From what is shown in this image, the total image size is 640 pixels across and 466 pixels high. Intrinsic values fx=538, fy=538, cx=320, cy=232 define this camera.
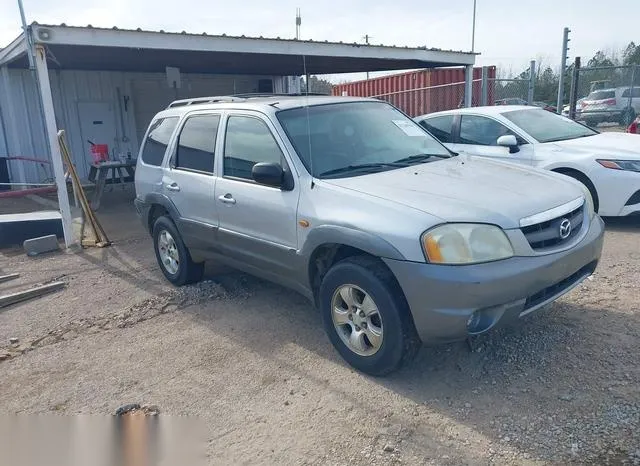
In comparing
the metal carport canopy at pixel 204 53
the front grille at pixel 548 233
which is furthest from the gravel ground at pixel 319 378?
the metal carport canopy at pixel 204 53

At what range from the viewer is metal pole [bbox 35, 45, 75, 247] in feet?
22.9

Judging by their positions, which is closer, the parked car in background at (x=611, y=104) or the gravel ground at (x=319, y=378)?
the gravel ground at (x=319, y=378)

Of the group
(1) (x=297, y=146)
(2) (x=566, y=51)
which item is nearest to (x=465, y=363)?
(1) (x=297, y=146)

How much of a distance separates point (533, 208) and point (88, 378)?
127 inches

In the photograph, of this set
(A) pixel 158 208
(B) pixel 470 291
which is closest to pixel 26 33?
(A) pixel 158 208

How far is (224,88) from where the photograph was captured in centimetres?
1620

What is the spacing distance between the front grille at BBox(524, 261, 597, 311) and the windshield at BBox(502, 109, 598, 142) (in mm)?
3961

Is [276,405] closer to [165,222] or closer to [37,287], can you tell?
[165,222]

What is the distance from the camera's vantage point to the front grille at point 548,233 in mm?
3234

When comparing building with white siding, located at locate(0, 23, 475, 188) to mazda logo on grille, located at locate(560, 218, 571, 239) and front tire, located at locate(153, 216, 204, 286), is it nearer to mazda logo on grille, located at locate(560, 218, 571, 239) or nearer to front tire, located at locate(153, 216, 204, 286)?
front tire, located at locate(153, 216, 204, 286)

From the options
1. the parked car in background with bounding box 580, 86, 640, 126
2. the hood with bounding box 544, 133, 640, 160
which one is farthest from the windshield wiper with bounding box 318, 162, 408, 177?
the parked car in background with bounding box 580, 86, 640, 126

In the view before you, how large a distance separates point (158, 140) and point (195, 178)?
1072mm

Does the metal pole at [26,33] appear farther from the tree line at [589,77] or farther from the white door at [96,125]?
the tree line at [589,77]

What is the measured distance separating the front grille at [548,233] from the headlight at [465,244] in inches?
8.0
